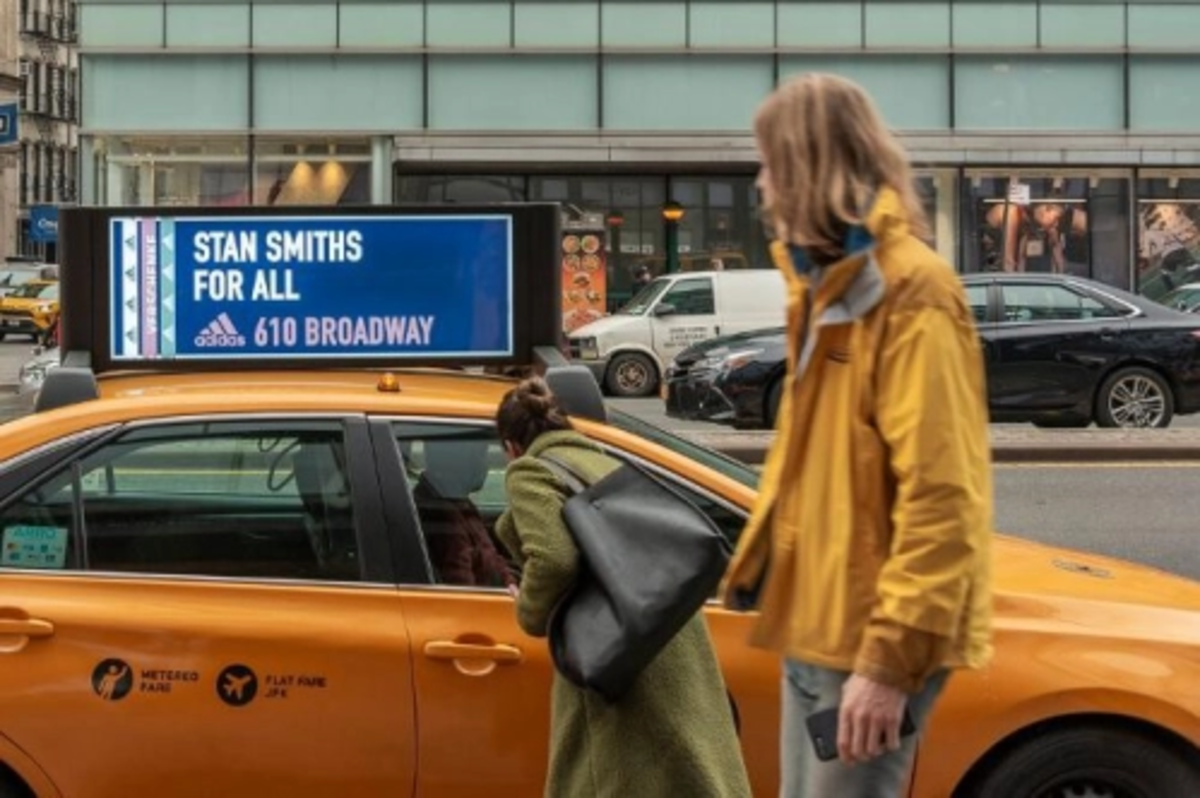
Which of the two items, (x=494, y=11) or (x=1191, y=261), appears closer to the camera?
(x=494, y=11)

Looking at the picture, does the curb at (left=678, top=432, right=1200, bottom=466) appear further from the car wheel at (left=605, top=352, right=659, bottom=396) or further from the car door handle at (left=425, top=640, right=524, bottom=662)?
the car door handle at (left=425, top=640, right=524, bottom=662)

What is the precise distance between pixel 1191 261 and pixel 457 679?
27006 mm

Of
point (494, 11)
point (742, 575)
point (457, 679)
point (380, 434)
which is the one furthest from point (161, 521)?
point (494, 11)

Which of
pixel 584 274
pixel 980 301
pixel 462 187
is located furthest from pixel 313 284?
pixel 462 187

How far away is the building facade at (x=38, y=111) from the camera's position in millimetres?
82500

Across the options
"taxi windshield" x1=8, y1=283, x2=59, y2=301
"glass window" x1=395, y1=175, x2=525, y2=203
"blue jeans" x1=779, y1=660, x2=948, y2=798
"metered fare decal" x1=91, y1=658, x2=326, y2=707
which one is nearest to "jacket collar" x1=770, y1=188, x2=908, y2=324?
"blue jeans" x1=779, y1=660, x2=948, y2=798

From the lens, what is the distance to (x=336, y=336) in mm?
4785

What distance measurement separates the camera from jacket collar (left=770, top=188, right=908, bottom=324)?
2.60 meters

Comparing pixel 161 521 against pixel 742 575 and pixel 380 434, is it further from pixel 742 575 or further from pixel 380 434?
pixel 742 575

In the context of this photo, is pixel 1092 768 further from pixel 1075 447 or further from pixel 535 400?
pixel 1075 447

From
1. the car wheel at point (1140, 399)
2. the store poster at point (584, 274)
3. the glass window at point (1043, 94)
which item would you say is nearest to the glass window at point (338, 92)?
the store poster at point (584, 274)

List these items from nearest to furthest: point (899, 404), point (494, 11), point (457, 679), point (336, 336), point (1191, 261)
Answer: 1. point (899, 404)
2. point (457, 679)
3. point (336, 336)
4. point (494, 11)
5. point (1191, 261)

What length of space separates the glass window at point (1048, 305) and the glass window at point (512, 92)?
1230 cm

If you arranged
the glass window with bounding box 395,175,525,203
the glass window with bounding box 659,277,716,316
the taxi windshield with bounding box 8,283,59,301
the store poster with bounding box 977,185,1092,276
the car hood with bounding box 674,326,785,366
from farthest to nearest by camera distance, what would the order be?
the taxi windshield with bounding box 8,283,59,301 → the glass window with bounding box 395,175,525,203 → the store poster with bounding box 977,185,1092,276 → the glass window with bounding box 659,277,716,316 → the car hood with bounding box 674,326,785,366
